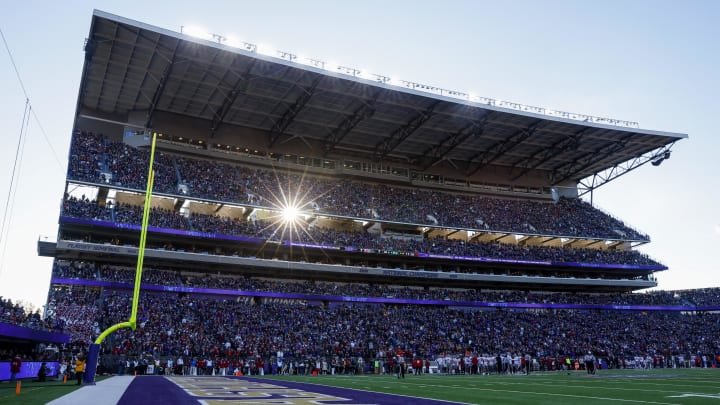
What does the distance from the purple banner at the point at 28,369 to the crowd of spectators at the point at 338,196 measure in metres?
19.3

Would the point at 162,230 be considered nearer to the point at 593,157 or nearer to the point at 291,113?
the point at 291,113

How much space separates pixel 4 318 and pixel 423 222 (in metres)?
40.3

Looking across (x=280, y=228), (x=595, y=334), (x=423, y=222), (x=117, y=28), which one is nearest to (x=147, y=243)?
(x=280, y=228)

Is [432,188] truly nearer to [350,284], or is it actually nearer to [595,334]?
[350,284]

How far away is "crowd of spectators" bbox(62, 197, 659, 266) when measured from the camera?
137 feet

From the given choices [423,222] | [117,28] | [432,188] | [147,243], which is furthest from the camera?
[432,188]

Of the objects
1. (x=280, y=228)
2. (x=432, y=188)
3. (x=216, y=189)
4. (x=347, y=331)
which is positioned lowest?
(x=347, y=331)

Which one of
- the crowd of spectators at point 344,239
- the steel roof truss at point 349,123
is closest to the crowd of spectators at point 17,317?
the crowd of spectators at point 344,239

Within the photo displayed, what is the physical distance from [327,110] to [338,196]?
10.3 meters

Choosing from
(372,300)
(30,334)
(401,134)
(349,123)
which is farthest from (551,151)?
(30,334)

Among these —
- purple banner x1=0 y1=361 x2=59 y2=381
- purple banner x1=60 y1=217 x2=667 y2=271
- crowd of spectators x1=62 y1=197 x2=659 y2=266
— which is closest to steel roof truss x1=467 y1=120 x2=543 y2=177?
crowd of spectators x1=62 y1=197 x2=659 y2=266

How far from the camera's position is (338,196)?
5509 centimetres

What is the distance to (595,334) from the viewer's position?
164 ft

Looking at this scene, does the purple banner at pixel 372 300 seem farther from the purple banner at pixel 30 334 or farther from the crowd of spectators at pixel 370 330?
the purple banner at pixel 30 334
